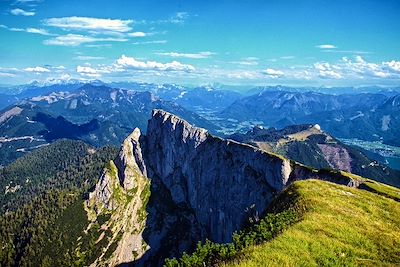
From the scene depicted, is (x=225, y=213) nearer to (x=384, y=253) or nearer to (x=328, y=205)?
(x=328, y=205)

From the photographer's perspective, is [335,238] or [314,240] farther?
[335,238]

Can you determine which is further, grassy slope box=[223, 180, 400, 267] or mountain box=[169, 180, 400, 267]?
mountain box=[169, 180, 400, 267]

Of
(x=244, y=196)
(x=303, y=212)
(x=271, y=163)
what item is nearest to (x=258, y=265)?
(x=303, y=212)

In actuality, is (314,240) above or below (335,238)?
above

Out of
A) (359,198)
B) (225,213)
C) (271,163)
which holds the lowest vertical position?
(225,213)

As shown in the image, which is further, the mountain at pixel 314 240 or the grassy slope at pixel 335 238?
the mountain at pixel 314 240

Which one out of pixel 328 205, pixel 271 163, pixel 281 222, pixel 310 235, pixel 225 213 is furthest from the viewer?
pixel 225 213

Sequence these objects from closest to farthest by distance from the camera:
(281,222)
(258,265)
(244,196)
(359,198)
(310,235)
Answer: (258,265) → (310,235) → (281,222) → (359,198) → (244,196)

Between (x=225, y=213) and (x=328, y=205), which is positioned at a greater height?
(x=328, y=205)
